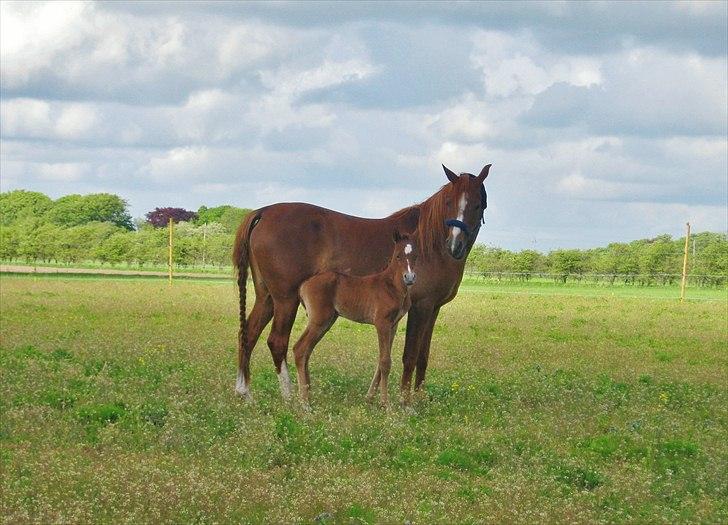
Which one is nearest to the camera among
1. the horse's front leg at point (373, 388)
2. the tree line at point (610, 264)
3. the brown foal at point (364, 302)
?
the brown foal at point (364, 302)

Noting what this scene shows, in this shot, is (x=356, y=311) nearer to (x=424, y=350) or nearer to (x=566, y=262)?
(x=424, y=350)

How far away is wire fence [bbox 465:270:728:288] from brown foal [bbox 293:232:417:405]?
2846 inches

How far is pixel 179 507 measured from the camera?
7.99 m

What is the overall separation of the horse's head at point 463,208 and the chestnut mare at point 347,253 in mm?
14

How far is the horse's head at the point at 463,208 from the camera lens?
12.3 metres

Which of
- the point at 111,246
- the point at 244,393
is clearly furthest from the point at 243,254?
the point at 111,246

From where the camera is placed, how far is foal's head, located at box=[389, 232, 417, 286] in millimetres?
12016

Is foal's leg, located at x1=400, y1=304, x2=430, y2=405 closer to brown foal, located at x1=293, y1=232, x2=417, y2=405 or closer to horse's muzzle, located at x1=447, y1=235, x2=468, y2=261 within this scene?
brown foal, located at x1=293, y1=232, x2=417, y2=405

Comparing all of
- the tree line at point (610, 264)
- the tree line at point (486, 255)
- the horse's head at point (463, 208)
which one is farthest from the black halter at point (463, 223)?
the tree line at point (610, 264)

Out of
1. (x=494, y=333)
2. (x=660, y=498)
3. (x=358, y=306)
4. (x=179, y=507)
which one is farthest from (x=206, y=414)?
(x=494, y=333)

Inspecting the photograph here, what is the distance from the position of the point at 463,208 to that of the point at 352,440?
3.76m

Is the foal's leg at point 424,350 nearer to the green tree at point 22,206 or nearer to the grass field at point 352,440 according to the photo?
the grass field at point 352,440

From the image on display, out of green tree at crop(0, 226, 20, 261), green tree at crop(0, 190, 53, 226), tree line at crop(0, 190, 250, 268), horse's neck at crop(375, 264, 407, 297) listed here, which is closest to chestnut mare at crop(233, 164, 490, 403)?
horse's neck at crop(375, 264, 407, 297)

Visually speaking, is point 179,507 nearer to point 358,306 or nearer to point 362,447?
point 362,447
